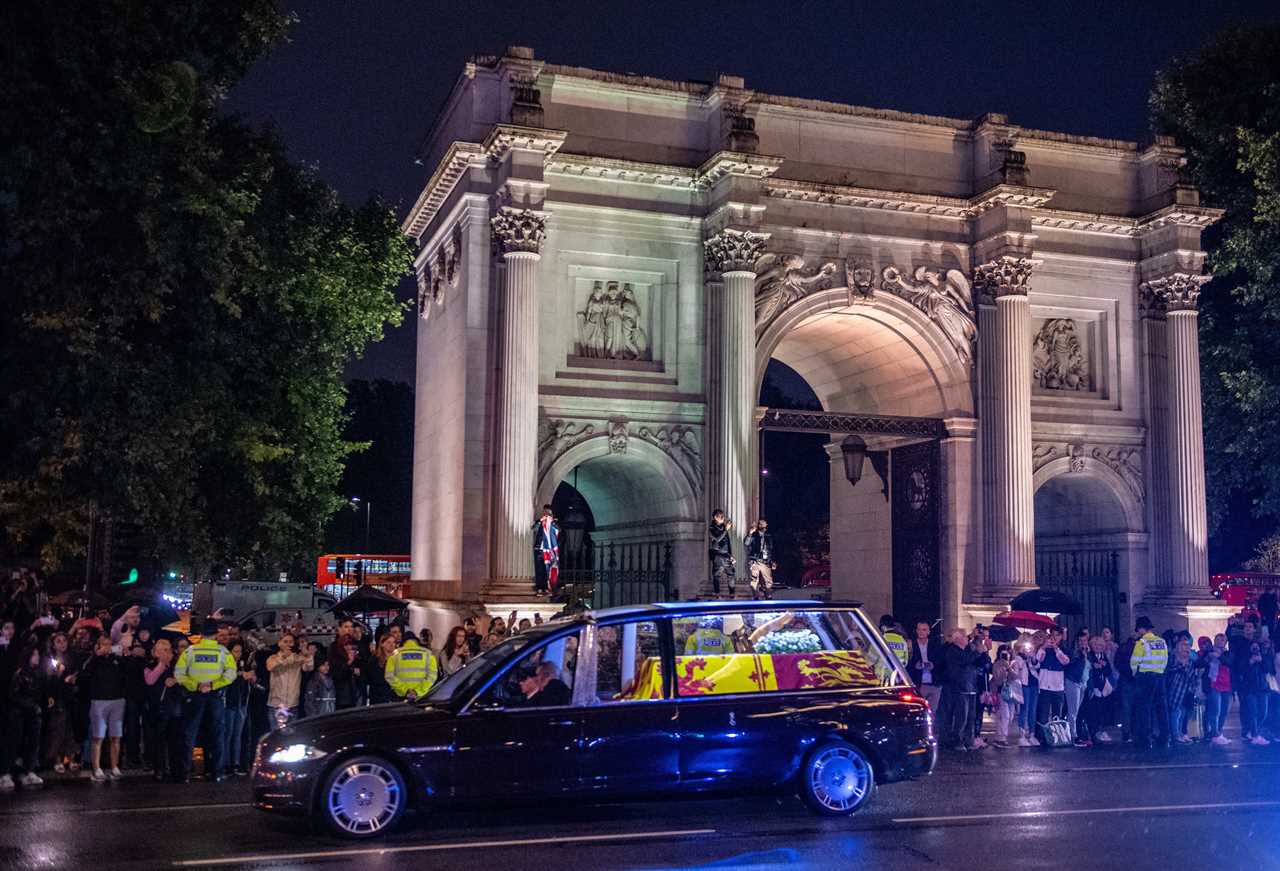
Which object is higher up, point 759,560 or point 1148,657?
point 759,560

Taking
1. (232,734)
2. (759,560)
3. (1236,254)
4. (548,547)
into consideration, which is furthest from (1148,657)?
(1236,254)

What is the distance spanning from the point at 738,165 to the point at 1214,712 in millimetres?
13131

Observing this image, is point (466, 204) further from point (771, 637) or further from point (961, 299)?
point (771, 637)

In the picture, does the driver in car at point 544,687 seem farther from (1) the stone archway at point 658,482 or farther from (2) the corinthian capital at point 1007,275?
(2) the corinthian capital at point 1007,275

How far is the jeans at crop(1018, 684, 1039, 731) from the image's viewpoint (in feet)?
65.7

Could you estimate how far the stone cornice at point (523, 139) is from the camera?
25328 millimetres

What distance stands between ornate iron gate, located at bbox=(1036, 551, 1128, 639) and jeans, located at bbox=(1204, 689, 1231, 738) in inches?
352

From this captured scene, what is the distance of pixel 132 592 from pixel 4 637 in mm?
9469

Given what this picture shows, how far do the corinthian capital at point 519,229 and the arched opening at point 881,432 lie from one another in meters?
5.33

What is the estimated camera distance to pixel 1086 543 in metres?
32.0

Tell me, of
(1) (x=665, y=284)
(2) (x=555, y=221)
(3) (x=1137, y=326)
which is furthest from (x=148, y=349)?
(3) (x=1137, y=326)

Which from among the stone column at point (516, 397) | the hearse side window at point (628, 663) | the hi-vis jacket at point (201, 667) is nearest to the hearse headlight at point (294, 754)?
the hearse side window at point (628, 663)

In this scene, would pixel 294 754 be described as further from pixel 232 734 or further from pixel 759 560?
pixel 759 560

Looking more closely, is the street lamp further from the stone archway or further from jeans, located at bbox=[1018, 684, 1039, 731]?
jeans, located at bbox=[1018, 684, 1039, 731]
